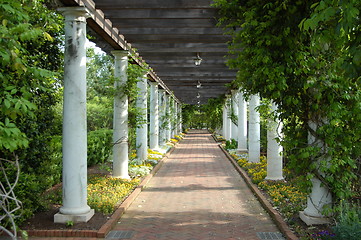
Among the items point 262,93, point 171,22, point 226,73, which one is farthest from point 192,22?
point 226,73

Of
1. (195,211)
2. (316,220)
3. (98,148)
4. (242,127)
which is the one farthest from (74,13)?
(242,127)

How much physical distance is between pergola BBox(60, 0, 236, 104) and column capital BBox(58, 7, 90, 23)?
0.08m

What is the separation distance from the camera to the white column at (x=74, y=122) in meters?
5.74

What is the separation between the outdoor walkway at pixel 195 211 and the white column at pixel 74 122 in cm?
83

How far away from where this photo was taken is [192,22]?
7.63 meters

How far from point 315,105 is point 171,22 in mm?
3716

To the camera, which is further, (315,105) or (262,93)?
(262,93)

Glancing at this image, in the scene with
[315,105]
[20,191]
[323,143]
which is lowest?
[20,191]

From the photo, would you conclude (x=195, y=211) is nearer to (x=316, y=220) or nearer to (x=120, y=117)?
(x=316, y=220)

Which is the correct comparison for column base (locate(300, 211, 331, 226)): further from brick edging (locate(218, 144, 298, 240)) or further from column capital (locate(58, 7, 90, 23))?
column capital (locate(58, 7, 90, 23))

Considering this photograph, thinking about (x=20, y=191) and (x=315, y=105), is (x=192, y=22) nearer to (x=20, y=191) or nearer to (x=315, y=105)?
(x=315, y=105)

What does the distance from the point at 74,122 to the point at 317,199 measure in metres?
3.96

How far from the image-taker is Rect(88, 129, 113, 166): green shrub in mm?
11963

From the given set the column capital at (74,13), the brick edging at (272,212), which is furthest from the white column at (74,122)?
the brick edging at (272,212)
